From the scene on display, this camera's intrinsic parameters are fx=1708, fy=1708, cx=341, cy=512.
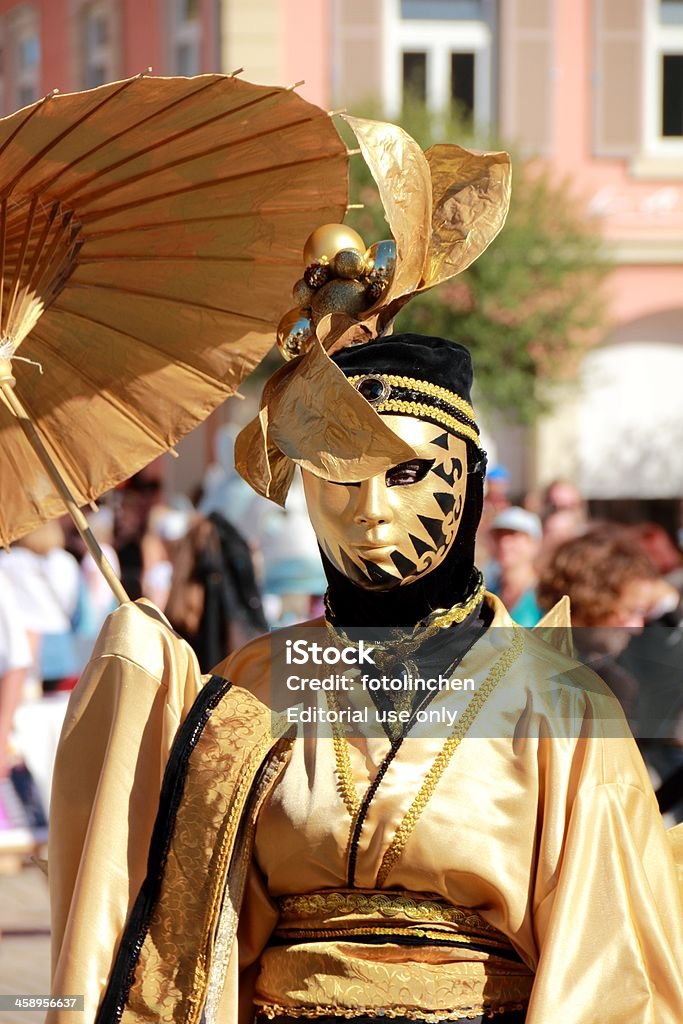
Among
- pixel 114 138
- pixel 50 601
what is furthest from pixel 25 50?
pixel 114 138

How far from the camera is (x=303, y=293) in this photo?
279cm

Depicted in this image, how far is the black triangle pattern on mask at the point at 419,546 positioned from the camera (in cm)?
267

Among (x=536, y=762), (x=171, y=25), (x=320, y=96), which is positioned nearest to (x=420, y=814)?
(x=536, y=762)

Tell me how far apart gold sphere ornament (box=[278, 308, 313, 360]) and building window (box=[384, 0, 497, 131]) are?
16625 millimetres

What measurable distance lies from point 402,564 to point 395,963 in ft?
2.02

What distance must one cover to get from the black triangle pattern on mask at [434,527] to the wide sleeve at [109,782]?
442mm

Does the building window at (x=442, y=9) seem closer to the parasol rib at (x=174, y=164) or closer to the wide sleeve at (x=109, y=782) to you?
the parasol rib at (x=174, y=164)

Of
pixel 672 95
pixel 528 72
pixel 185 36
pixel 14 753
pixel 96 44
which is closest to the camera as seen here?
pixel 14 753

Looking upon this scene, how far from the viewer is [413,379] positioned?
275 centimetres

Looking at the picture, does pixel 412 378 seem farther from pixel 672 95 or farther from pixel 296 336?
pixel 672 95

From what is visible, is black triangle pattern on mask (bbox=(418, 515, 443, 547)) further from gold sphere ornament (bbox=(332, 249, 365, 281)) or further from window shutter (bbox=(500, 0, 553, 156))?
window shutter (bbox=(500, 0, 553, 156))

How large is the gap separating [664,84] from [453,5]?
2.53 m

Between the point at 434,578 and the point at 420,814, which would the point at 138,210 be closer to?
the point at 434,578

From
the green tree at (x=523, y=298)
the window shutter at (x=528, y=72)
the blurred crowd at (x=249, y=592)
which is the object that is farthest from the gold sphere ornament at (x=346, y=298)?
the window shutter at (x=528, y=72)
